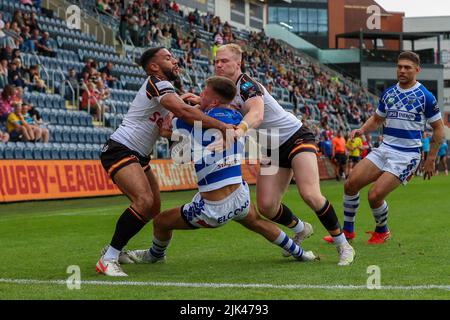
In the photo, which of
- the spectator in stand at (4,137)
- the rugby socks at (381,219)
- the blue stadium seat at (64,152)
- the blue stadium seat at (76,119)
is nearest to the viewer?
the rugby socks at (381,219)

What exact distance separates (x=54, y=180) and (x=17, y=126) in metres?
1.68

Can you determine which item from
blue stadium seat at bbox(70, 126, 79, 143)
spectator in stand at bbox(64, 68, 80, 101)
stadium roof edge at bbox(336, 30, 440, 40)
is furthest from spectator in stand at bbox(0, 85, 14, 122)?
stadium roof edge at bbox(336, 30, 440, 40)

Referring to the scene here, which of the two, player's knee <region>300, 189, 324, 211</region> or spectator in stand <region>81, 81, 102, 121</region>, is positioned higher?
spectator in stand <region>81, 81, 102, 121</region>

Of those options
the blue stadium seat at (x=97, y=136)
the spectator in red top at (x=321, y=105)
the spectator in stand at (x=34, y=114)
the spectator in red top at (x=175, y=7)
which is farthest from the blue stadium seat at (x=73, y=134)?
the spectator in red top at (x=321, y=105)

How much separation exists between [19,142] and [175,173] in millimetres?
6257

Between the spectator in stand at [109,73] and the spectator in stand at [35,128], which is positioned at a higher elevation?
the spectator in stand at [109,73]

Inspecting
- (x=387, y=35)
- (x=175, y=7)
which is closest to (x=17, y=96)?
(x=175, y=7)

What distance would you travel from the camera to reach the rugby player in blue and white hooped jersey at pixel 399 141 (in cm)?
1048

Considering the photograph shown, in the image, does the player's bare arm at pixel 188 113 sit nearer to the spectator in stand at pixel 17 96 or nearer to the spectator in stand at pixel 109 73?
the spectator in stand at pixel 17 96

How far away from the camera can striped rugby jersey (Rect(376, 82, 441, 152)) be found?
10.5m

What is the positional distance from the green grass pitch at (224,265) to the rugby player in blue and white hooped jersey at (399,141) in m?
0.62

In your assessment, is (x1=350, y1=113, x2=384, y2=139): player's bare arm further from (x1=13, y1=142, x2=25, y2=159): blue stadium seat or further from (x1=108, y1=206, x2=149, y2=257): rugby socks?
(x1=13, y1=142, x2=25, y2=159): blue stadium seat

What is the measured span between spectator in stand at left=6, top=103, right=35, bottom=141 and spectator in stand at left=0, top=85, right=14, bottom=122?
12cm
